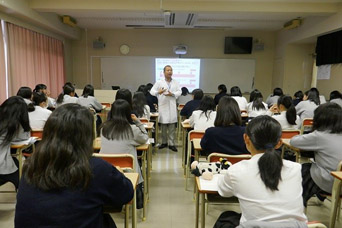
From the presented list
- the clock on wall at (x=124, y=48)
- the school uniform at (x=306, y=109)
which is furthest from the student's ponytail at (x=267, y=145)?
the clock on wall at (x=124, y=48)

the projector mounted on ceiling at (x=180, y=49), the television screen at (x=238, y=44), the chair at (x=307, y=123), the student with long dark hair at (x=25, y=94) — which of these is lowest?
the chair at (x=307, y=123)

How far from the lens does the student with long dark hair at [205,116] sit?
3.54m

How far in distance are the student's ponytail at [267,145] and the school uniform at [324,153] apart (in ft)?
3.32

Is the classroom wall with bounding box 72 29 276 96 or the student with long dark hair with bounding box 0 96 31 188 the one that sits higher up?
the classroom wall with bounding box 72 29 276 96

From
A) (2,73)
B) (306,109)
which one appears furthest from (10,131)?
(306,109)

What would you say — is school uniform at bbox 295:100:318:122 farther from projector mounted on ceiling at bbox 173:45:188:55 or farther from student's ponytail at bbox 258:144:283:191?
projector mounted on ceiling at bbox 173:45:188:55

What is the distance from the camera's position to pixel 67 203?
108 cm

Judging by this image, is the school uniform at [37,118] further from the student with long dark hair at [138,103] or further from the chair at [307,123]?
the chair at [307,123]

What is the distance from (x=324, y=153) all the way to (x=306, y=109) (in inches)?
113

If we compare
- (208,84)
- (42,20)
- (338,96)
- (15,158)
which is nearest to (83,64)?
(42,20)

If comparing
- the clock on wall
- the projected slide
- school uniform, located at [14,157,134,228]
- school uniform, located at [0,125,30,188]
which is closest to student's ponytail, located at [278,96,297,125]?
school uniform, located at [14,157,134,228]

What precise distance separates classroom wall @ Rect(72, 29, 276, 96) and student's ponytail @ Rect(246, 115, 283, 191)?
7.60 metres

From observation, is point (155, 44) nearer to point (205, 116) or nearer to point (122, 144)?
point (205, 116)

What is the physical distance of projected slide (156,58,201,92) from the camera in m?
8.72
